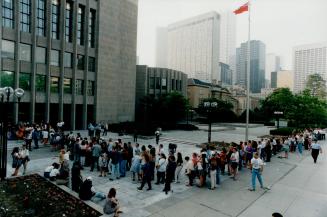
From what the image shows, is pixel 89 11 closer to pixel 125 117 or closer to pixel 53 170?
pixel 125 117

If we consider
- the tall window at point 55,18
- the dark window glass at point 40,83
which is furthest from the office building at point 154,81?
the tall window at point 55,18

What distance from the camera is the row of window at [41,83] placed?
98.3 feet

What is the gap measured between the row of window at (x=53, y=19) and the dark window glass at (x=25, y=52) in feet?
6.86

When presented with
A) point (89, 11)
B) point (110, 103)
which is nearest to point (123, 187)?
point (110, 103)

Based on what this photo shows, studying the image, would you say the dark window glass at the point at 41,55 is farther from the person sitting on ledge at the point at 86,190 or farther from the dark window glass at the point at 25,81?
the person sitting on ledge at the point at 86,190

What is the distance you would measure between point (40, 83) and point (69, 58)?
6059 mm

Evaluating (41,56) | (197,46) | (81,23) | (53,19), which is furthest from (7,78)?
(197,46)

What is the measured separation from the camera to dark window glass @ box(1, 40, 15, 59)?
29750 millimetres

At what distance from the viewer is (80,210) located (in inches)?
365

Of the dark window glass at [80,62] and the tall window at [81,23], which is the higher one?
the tall window at [81,23]

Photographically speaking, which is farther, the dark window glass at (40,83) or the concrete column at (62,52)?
the concrete column at (62,52)

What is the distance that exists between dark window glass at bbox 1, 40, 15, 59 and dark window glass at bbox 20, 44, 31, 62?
3.61 ft

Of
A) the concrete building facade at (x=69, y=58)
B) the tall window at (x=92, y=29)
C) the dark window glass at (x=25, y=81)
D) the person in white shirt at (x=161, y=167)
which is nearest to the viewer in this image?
the person in white shirt at (x=161, y=167)

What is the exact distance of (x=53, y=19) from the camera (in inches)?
Answer: 1373
